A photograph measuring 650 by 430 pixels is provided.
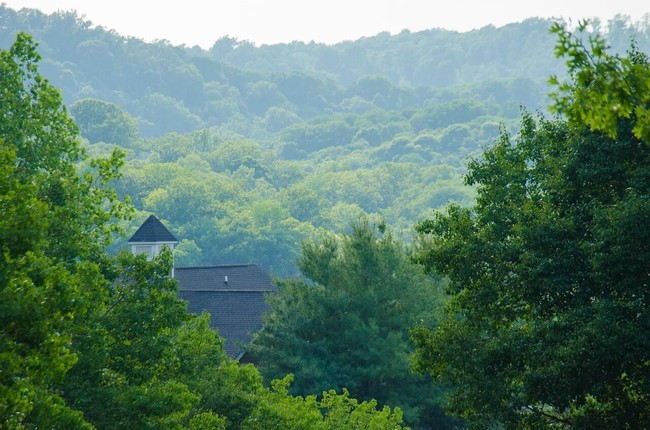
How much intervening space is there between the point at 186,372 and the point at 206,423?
44.6 inches

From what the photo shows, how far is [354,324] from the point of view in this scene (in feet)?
126

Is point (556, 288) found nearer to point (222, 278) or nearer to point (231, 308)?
point (231, 308)

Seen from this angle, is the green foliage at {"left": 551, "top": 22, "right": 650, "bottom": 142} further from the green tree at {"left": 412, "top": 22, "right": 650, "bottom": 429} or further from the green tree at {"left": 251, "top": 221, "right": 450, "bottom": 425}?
the green tree at {"left": 251, "top": 221, "right": 450, "bottom": 425}

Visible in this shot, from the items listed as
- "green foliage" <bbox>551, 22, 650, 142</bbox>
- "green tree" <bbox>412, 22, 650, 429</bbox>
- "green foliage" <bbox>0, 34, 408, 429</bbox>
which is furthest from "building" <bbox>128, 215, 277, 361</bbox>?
"green foliage" <bbox>551, 22, 650, 142</bbox>

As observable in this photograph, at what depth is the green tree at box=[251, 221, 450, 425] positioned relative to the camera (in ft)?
124

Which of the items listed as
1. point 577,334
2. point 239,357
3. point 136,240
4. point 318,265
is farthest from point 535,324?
point 136,240

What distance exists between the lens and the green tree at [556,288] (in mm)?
17859

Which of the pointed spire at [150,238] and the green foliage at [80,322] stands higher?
the pointed spire at [150,238]

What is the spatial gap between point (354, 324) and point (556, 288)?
62.9 ft

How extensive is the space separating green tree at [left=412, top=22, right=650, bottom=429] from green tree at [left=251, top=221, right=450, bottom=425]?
570 inches

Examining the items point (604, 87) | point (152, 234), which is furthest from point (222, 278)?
point (604, 87)

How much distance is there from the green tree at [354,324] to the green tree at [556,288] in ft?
47.5

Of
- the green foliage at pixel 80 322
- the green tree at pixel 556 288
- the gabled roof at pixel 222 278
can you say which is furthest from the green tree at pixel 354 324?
the gabled roof at pixel 222 278

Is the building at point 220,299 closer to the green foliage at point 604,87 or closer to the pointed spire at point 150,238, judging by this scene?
the pointed spire at point 150,238
